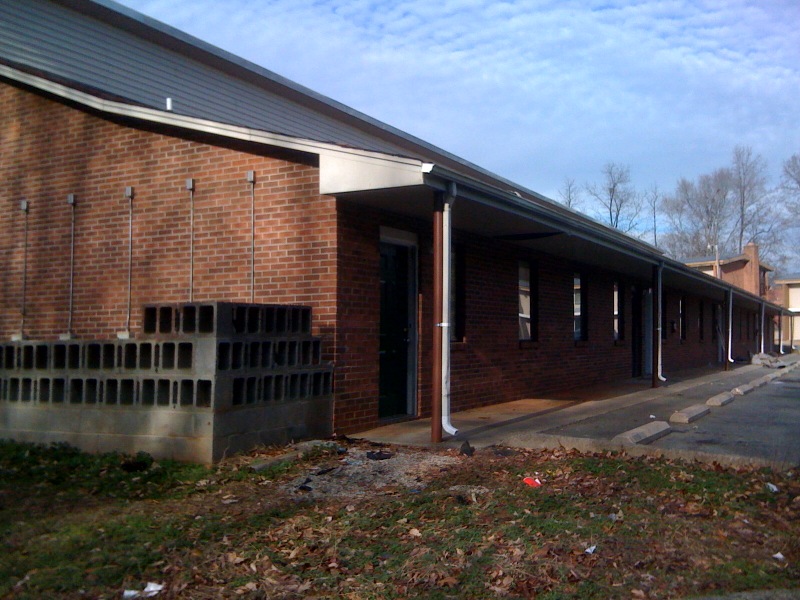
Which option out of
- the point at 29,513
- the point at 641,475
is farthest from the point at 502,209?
the point at 29,513

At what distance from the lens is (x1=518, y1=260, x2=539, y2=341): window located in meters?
14.5

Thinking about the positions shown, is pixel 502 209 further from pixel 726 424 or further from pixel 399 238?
pixel 726 424

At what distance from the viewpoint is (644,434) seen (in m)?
8.84

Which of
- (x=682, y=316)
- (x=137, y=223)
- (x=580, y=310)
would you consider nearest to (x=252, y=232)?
(x=137, y=223)

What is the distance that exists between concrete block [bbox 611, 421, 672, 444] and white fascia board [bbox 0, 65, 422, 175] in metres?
3.52

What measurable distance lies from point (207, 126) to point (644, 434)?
6183 millimetres

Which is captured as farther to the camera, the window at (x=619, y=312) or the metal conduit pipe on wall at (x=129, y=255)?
the window at (x=619, y=312)

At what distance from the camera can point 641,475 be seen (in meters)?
7.16

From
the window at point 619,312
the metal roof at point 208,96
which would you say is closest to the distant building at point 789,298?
the window at point 619,312

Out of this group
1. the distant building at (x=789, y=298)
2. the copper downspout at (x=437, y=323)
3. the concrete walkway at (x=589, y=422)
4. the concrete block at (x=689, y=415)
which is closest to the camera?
the concrete walkway at (x=589, y=422)

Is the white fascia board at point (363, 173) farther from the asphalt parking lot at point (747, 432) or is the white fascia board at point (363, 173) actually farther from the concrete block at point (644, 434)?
the asphalt parking lot at point (747, 432)

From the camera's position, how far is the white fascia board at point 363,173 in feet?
27.3

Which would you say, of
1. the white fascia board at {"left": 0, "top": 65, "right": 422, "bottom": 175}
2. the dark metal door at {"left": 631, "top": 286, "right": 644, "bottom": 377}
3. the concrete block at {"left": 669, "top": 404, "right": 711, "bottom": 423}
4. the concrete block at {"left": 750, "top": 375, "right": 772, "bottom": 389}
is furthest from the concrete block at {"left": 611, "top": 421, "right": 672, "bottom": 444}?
the dark metal door at {"left": 631, "top": 286, "right": 644, "bottom": 377}

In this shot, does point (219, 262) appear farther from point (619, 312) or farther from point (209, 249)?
point (619, 312)
